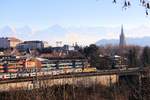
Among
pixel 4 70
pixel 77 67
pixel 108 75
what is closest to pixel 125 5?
pixel 108 75

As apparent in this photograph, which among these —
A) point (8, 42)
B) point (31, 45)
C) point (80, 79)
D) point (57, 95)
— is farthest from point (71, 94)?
point (8, 42)

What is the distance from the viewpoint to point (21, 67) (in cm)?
5259

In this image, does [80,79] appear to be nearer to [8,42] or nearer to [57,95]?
[57,95]

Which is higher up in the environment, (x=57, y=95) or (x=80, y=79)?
(x=57, y=95)

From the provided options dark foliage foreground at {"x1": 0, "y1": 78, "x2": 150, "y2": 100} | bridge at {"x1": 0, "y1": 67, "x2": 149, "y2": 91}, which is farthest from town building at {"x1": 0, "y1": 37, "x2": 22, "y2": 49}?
dark foliage foreground at {"x1": 0, "y1": 78, "x2": 150, "y2": 100}

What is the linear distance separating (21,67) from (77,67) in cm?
840

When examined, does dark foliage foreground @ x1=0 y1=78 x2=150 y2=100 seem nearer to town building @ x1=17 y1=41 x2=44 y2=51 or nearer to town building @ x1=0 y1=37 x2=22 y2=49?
town building @ x1=17 y1=41 x2=44 y2=51

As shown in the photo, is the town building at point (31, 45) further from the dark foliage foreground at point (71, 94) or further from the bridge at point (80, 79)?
A: the dark foliage foreground at point (71, 94)

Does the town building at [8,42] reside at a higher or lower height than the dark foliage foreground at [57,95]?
higher

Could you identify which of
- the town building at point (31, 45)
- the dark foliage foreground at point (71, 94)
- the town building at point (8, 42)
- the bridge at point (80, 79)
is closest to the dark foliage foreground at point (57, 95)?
the dark foliage foreground at point (71, 94)

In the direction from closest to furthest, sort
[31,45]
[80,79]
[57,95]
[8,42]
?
[57,95] < [80,79] < [31,45] < [8,42]

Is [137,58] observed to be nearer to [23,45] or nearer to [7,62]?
[7,62]

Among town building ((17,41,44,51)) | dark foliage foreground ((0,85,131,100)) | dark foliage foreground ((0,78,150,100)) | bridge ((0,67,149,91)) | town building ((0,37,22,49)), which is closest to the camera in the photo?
dark foliage foreground ((0,78,150,100))

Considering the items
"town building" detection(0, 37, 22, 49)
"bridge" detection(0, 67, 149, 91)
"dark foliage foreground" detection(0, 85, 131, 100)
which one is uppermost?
"town building" detection(0, 37, 22, 49)
